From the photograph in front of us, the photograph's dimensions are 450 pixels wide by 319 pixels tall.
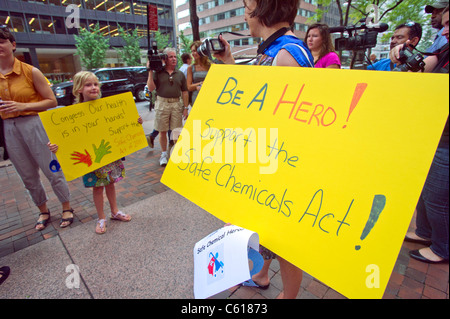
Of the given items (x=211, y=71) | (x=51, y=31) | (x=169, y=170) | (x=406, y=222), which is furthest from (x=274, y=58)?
(x=51, y=31)

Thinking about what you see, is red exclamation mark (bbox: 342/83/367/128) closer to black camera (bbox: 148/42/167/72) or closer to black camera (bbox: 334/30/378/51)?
black camera (bbox: 334/30/378/51)

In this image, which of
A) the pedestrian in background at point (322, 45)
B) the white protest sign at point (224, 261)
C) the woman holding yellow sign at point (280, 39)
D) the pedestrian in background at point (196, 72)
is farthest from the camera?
the pedestrian in background at point (196, 72)

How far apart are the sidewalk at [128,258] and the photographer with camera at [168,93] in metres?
1.43

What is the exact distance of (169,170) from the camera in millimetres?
1107

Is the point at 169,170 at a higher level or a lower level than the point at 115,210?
higher

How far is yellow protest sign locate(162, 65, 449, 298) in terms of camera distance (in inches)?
25.1

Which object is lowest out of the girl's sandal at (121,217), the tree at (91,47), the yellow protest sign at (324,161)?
the girl's sandal at (121,217)

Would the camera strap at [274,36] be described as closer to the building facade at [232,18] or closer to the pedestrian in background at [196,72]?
the pedestrian in background at [196,72]

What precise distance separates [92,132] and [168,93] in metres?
2.01

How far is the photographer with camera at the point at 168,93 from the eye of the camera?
12.4 feet

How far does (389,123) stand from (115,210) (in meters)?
2.66

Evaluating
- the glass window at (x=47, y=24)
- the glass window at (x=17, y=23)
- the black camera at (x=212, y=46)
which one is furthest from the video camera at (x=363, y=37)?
the glass window at (x=47, y=24)
